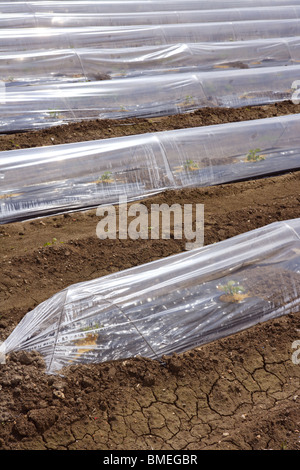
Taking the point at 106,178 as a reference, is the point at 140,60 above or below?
above

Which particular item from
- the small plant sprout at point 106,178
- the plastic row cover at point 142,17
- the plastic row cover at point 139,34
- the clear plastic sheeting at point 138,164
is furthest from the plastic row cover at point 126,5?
the small plant sprout at point 106,178

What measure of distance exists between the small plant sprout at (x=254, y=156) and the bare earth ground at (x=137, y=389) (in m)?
2.74

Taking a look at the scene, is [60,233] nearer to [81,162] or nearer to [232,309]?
[81,162]

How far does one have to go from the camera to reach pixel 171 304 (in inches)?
182

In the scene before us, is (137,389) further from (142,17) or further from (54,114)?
(142,17)

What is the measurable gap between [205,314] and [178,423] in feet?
3.56

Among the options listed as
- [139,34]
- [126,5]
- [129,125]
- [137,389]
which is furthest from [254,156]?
[126,5]

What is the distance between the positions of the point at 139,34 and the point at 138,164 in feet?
18.9

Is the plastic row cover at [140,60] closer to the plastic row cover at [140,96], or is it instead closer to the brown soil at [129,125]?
the plastic row cover at [140,96]

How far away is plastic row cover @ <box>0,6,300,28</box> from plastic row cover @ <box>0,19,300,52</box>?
63cm

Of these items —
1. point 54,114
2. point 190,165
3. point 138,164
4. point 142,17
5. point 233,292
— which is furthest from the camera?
point 142,17

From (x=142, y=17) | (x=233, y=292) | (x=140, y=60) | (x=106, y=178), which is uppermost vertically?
(x=142, y=17)

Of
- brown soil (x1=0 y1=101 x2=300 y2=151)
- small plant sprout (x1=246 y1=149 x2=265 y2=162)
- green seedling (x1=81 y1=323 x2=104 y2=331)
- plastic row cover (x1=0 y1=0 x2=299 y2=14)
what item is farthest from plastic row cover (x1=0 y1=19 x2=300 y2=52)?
green seedling (x1=81 y1=323 x2=104 y2=331)

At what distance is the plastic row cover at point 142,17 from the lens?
11805 millimetres
